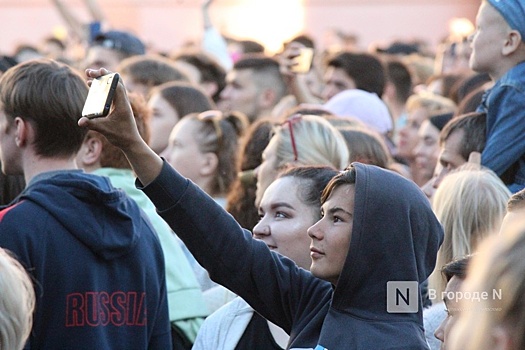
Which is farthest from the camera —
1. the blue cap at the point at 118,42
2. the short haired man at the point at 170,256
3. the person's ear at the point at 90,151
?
the blue cap at the point at 118,42

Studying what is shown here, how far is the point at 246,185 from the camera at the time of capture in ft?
14.6

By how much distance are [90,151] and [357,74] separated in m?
3.65

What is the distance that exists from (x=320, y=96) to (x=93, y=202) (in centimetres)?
439

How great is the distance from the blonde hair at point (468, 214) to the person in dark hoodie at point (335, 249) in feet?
2.72

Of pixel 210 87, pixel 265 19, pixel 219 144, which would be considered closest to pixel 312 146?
pixel 219 144

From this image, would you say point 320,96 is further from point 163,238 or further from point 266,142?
point 163,238

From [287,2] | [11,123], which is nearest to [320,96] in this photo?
[11,123]

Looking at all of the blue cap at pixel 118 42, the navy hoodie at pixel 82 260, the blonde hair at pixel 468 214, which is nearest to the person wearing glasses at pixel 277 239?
the navy hoodie at pixel 82 260

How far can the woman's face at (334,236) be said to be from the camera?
263 centimetres

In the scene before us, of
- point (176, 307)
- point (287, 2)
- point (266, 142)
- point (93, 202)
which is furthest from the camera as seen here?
point (287, 2)

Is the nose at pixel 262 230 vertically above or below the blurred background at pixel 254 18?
above

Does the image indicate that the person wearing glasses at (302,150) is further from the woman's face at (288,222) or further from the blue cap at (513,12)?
the blue cap at (513,12)

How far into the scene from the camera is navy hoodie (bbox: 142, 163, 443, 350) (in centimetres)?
258

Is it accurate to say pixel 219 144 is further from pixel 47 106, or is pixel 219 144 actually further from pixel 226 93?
pixel 226 93
